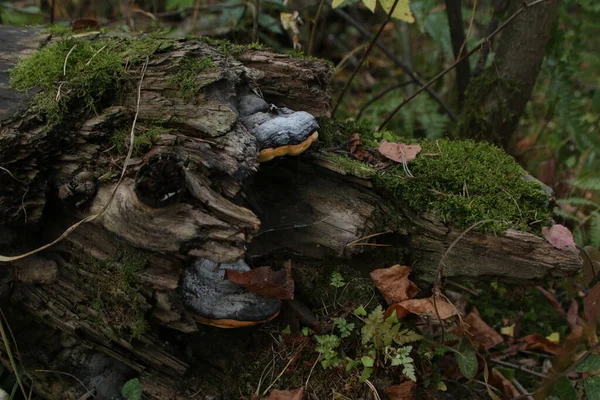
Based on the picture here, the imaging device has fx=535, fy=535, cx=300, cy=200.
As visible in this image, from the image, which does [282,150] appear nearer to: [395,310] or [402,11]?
[395,310]

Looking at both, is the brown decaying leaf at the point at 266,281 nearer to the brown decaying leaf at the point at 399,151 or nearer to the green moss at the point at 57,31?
the brown decaying leaf at the point at 399,151

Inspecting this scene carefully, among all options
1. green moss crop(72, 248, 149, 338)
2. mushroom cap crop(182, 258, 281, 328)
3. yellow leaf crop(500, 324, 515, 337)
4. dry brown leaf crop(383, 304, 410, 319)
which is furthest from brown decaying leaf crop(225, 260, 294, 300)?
yellow leaf crop(500, 324, 515, 337)

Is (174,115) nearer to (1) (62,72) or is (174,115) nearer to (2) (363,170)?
(1) (62,72)

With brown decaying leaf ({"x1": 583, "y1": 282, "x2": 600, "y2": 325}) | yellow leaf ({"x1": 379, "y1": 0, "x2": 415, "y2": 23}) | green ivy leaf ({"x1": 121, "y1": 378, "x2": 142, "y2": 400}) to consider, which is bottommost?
green ivy leaf ({"x1": 121, "y1": 378, "x2": 142, "y2": 400})

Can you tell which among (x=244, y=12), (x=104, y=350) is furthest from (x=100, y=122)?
(x=244, y=12)

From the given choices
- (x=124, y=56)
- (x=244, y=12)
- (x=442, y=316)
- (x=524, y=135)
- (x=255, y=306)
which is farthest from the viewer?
(x=524, y=135)

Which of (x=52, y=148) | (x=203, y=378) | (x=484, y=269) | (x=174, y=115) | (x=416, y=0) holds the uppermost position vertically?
(x=416, y=0)

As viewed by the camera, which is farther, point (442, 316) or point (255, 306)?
point (442, 316)

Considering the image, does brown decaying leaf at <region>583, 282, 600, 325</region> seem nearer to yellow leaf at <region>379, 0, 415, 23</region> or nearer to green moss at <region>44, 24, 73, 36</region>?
yellow leaf at <region>379, 0, 415, 23</region>
